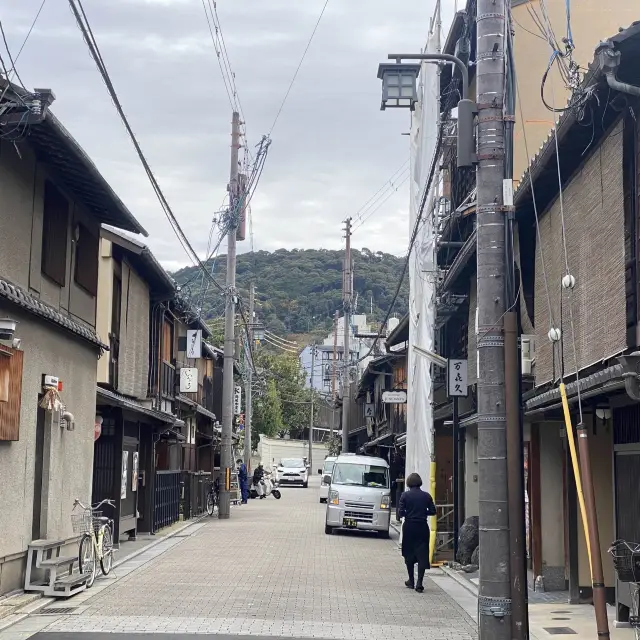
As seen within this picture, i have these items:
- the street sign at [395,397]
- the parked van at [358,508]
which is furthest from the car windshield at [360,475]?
the street sign at [395,397]

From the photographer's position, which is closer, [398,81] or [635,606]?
[635,606]

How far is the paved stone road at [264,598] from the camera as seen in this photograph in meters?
11.7

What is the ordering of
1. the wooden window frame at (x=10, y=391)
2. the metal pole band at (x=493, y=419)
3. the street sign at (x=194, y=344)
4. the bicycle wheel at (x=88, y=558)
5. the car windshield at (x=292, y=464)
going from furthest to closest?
the car windshield at (x=292, y=464) < the street sign at (x=194, y=344) < the bicycle wheel at (x=88, y=558) < the wooden window frame at (x=10, y=391) < the metal pole band at (x=493, y=419)

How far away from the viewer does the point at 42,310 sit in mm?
13719

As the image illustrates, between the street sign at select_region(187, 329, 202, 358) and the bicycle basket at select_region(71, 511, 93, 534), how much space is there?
613 inches

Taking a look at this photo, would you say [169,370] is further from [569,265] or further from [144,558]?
[569,265]

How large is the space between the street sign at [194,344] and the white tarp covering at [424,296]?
11.0m

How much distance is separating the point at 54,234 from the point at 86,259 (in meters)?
1.94

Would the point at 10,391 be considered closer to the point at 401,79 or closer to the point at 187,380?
the point at 401,79

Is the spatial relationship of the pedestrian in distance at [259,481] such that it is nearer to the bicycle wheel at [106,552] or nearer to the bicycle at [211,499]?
the bicycle at [211,499]

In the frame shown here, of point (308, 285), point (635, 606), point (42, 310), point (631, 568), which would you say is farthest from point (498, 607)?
point (308, 285)

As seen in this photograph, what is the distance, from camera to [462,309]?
23859 millimetres

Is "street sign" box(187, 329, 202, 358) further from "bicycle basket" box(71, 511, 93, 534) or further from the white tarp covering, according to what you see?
"bicycle basket" box(71, 511, 93, 534)

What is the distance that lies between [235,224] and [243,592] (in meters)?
16.8
